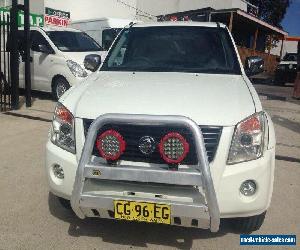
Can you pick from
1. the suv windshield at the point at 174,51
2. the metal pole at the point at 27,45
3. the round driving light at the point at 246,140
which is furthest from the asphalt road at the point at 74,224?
the metal pole at the point at 27,45

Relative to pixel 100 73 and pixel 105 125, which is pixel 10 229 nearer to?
pixel 105 125

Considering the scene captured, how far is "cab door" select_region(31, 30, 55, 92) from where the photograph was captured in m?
9.65

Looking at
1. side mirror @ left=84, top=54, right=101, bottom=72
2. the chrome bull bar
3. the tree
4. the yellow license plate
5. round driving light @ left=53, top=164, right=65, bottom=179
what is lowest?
the yellow license plate

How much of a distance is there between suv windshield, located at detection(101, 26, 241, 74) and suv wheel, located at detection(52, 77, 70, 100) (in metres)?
4.63

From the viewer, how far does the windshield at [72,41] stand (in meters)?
9.79

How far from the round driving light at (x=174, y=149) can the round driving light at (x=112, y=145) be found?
11.5 inches

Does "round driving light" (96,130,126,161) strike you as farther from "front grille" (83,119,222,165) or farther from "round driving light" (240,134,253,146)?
"round driving light" (240,134,253,146)

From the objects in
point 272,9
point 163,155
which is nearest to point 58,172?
point 163,155

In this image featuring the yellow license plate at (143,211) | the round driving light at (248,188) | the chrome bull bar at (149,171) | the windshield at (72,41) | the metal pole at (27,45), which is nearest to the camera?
the chrome bull bar at (149,171)

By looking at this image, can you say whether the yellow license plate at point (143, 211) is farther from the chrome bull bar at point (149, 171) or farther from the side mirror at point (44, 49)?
the side mirror at point (44, 49)

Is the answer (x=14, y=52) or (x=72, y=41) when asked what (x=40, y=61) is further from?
(x=14, y=52)

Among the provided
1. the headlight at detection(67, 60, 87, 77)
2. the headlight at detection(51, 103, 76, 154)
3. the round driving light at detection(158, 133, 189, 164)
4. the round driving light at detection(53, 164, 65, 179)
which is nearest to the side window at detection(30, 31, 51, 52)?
the headlight at detection(67, 60, 87, 77)

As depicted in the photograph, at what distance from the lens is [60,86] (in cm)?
950

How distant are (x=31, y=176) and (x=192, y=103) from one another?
2.57 m
